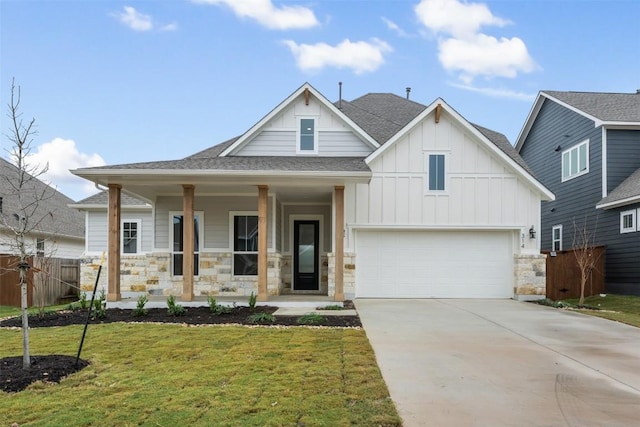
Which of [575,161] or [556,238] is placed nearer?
[575,161]

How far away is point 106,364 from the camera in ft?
21.1

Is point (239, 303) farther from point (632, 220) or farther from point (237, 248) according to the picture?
point (632, 220)

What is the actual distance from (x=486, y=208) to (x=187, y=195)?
8315mm

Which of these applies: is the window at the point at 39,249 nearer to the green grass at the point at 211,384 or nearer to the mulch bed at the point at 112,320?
the mulch bed at the point at 112,320

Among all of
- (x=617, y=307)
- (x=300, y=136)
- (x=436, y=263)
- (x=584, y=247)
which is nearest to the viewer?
(x=617, y=307)

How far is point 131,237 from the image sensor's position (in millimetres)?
16828

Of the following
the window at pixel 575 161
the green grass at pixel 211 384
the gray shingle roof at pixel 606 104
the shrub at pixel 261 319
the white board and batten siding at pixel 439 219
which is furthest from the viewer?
the window at pixel 575 161

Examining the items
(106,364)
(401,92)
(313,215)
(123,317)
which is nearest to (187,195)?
(123,317)

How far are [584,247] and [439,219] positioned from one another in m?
4.66

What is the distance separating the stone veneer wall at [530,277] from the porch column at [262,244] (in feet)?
23.7

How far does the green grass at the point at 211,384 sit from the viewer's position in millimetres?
4414

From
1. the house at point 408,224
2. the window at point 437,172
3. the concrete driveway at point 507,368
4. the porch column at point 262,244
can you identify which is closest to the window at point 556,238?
the house at point 408,224

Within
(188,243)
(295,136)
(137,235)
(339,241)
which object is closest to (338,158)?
(295,136)

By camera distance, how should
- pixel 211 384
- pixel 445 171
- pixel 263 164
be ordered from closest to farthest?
pixel 211 384 → pixel 263 164 → pixel 445 171
